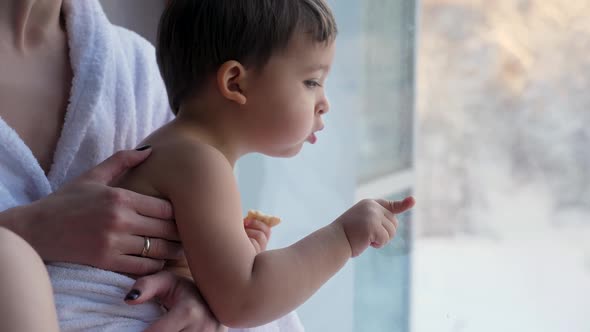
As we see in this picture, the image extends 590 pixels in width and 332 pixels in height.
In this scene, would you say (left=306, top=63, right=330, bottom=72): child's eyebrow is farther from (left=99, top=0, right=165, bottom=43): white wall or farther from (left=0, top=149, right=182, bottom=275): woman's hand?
(left=99, top=0, right=165, bottom=43): white wall

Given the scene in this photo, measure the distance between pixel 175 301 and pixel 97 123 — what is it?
31 centimetres

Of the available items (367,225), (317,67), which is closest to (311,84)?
(317,67)

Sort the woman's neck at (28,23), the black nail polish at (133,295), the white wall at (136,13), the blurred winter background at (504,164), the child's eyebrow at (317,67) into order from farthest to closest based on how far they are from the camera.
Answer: the white wall at (136,13)
the blurred winter background at (504,164)
the woman's neck at (28,23)
the child's eyebrow at (317,67)
the black nail polish at (133,295)

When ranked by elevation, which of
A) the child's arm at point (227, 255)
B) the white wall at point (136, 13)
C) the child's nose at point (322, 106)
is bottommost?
the child's arm at point (227, 255)

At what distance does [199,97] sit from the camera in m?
0.81

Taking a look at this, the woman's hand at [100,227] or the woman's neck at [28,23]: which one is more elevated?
the woman's neck at [28,23]

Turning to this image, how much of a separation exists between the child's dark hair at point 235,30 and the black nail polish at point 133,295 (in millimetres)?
255

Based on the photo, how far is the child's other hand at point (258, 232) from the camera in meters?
0.85

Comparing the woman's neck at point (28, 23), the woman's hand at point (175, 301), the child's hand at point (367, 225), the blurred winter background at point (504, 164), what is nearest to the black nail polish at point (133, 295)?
the woman's hand at point (175, 301)

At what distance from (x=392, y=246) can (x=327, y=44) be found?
0.69m

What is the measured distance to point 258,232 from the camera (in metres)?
0.85

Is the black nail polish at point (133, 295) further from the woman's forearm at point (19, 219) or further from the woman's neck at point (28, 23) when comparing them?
the woman's neck at point (28, 23)

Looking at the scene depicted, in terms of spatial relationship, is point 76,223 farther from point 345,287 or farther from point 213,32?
point 345,287

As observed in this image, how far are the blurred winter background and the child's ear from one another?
57 cm
